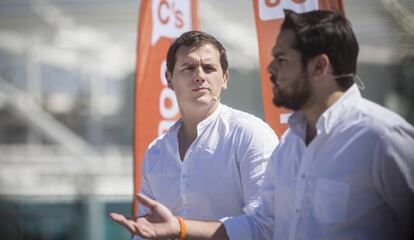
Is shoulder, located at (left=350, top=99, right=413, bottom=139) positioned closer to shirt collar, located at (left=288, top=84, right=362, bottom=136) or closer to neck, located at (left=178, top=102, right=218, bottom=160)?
shirt collar, located at (left=288, top=84, right=362, bottom=136)

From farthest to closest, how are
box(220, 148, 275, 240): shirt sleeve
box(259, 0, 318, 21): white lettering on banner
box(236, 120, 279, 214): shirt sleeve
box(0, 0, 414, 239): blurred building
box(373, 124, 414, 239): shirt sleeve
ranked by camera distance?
1. box(0, 0, 414, 239): blurred building
2. box(259, 0, 318, 21): white lettering on banner
3. box(236, 120, 279, 214): shirt sleeve
4. box(220, 148, 275, 240): shirt sleeve
5. box(373, 124, 414, 239): shirt sleeve

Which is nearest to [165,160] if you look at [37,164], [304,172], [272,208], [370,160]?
[272,208]

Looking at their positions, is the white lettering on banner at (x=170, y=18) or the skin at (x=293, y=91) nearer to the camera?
the skin at (x=293, y=91)

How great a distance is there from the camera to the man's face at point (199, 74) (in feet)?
5.82

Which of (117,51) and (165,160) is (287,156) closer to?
(165,160)

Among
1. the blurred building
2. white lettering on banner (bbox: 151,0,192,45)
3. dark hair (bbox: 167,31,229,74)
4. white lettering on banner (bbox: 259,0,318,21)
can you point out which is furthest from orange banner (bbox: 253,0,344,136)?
the blurred building

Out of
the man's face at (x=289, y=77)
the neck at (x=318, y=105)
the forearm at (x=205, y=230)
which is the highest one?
the man's face at (x=289, y=77)

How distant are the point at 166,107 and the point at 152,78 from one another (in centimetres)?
12

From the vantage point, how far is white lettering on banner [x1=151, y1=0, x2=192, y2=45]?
2.62m

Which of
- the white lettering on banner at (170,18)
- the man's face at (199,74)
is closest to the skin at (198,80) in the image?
the man's face at (199,74)

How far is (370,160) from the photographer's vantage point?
4.64ft

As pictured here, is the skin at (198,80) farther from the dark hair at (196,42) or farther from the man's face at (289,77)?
the man's face at (289,77)

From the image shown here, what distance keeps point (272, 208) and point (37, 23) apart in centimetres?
1036

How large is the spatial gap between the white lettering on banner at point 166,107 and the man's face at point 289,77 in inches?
47.4
